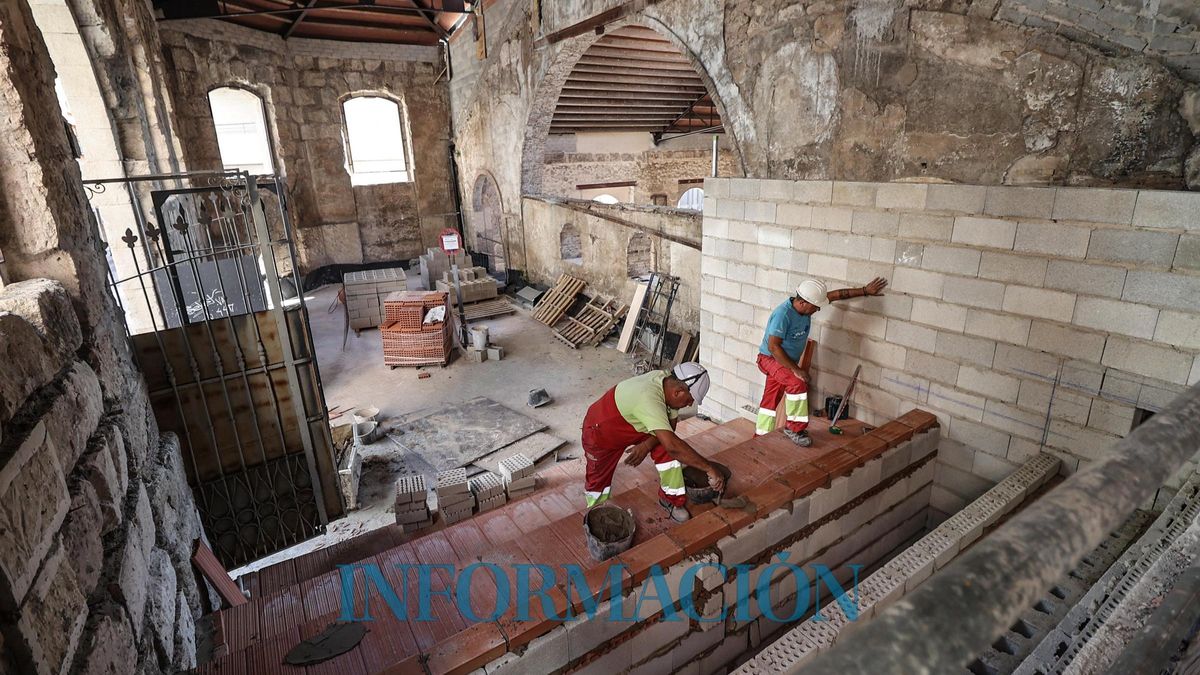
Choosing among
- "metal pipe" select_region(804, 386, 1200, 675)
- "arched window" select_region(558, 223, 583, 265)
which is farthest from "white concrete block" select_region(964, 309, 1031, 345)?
"arched window" select_region(558, 223, 583, 265)

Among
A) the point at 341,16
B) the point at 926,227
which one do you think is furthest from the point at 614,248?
the point at 341,16

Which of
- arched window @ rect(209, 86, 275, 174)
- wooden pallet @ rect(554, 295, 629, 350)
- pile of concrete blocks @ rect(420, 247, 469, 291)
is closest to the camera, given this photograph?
wooden pallet @ rect(554, 295, 629, 350)

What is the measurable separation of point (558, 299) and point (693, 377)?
8.54 metres

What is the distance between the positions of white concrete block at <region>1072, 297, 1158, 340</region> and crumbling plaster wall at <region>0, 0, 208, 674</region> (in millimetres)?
5643

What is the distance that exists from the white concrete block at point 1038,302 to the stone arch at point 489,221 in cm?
1254

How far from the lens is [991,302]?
4.50 metres

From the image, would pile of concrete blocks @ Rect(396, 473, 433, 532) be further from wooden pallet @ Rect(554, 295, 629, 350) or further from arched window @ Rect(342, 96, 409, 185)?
arched window @ Rect(342, 96, 409, 185)

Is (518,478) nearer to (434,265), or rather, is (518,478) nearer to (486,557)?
(486,557)

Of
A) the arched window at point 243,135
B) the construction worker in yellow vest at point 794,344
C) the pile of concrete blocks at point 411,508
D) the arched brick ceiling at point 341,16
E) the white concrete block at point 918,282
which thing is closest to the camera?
the white concrete block at point 918,282

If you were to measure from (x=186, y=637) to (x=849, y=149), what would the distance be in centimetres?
640

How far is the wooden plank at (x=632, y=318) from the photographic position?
1031 centimetres

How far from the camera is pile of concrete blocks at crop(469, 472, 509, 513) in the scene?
5.16 m

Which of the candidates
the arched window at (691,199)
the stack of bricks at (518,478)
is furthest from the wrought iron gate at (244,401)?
the arched window at (691,199)

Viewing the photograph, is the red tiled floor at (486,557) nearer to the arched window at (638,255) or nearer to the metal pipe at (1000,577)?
the metal pipe at (1000,577)
